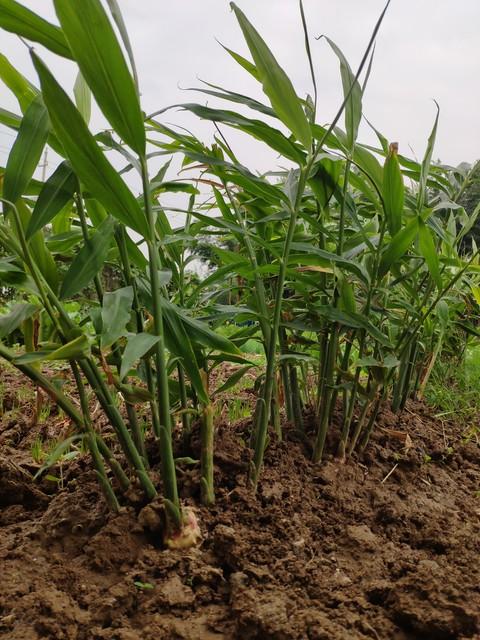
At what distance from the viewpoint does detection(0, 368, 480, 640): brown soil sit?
65 centimetres

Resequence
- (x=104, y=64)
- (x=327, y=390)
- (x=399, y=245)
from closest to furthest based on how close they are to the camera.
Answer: (x=104, y=64) → (x=399, y=245) → (x=327, y=390)

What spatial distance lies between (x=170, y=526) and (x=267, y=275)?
0.58 m

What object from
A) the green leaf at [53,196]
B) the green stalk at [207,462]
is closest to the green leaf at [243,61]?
the green leaf at [53,196]

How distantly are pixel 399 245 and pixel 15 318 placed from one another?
64 centimetres

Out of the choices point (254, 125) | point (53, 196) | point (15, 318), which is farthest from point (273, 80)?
point (15, 318)

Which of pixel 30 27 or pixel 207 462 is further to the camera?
pixel 207 462

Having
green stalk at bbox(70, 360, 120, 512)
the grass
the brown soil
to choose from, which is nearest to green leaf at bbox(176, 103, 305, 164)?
green stalk at bbox(70, 360, 120, 512)

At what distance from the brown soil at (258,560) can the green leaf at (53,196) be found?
0.46m

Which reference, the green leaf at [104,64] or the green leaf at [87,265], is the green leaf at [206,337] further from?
the green leaf at [104,64]

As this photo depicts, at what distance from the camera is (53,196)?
2.31ft

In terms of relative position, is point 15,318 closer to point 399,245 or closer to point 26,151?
point 26,151

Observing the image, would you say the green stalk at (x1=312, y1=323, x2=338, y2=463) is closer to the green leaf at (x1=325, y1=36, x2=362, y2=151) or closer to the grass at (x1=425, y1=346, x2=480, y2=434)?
the green leaf at (x1=325, y1=36, x2=362, y2=151)

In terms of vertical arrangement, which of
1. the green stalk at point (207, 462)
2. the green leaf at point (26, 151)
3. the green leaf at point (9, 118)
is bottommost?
the green stalk at point (207, 462)

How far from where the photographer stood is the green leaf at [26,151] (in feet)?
2.20
